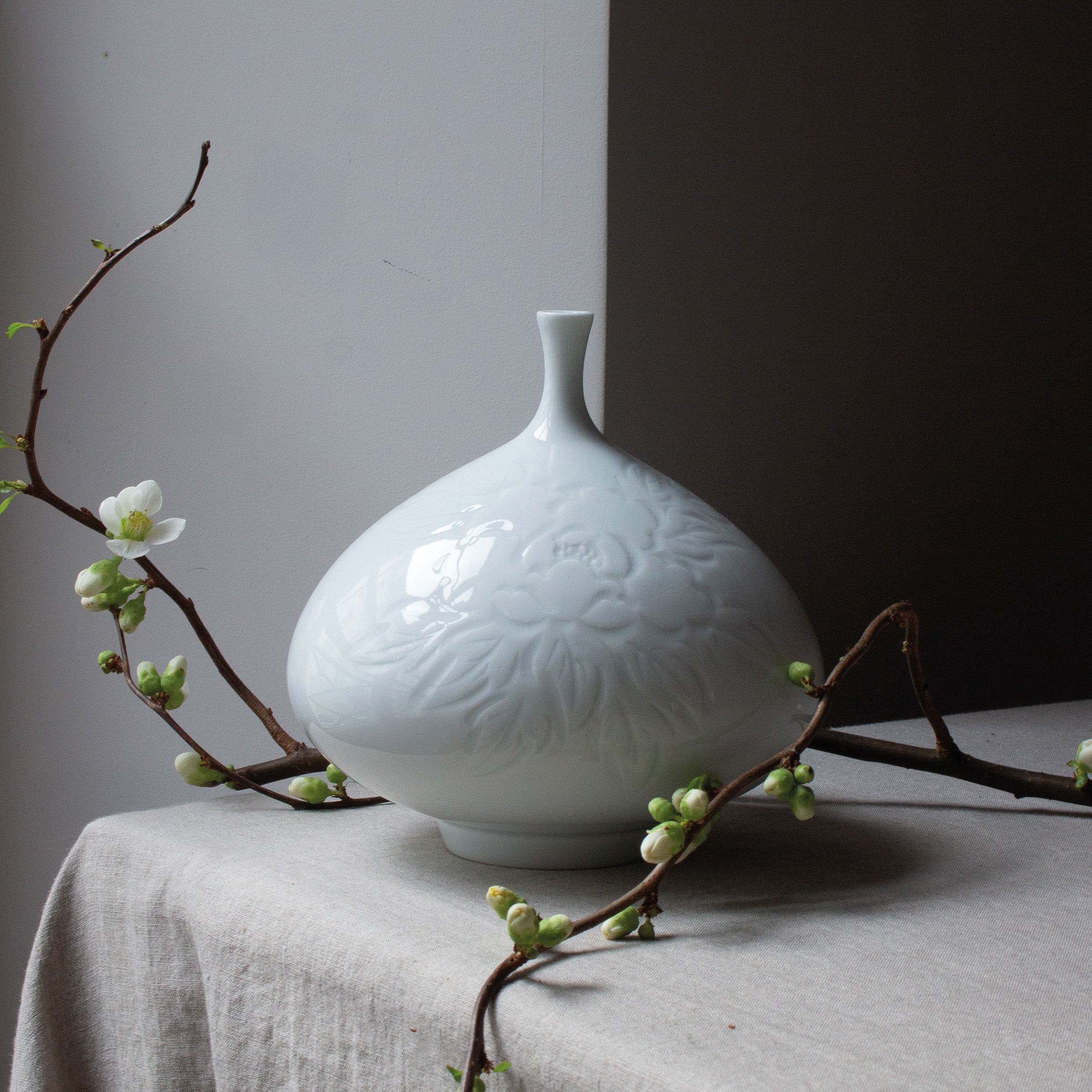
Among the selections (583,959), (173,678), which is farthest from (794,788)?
(173,678)

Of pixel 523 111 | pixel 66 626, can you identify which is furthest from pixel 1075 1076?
pixel 66 626

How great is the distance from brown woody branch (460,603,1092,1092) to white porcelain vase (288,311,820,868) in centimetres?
2

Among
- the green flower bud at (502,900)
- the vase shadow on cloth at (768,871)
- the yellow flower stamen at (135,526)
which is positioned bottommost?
the vase shadow on cloth at (768,871)

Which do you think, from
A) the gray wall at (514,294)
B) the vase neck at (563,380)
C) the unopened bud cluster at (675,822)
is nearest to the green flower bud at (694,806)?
the unopened bud cluster at (675,822)

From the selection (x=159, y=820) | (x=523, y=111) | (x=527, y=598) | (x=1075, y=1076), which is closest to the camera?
(x=1075, y=1076)

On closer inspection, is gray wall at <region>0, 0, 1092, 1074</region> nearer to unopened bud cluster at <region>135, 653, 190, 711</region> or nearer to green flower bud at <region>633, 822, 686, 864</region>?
unopened bud cluster at <region>135, 653, 190, 711</region>

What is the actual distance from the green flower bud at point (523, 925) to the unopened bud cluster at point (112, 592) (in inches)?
10.2

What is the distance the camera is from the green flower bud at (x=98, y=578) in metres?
0.60

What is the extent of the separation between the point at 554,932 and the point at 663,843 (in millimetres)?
55

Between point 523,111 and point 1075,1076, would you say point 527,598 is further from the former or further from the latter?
point 523,111

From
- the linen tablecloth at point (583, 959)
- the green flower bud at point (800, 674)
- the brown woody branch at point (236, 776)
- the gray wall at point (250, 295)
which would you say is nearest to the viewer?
the linen tablecloth at point (583, 959)

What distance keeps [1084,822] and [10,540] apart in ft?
3.32

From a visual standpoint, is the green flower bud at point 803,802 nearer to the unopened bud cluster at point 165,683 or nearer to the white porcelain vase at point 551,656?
the white porcelain vase at point 551,656

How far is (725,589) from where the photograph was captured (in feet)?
1.76
